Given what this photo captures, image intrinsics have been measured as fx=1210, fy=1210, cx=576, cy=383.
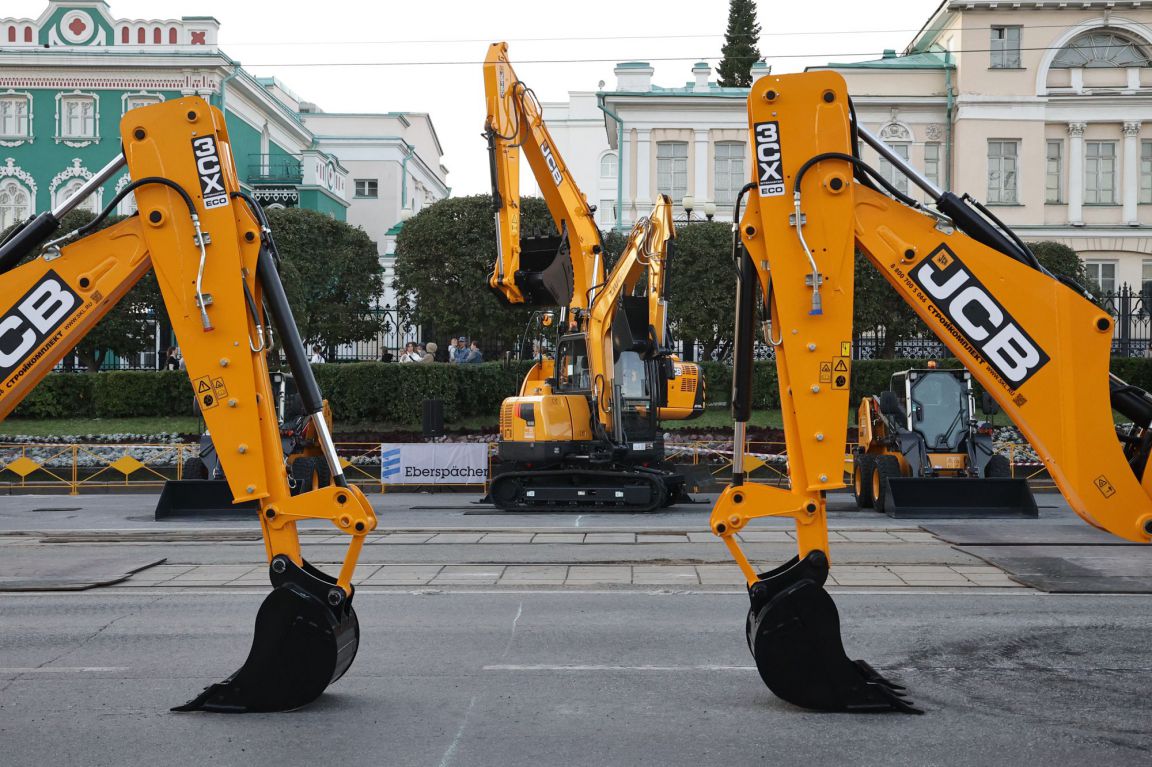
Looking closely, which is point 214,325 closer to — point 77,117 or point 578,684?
point 578,684

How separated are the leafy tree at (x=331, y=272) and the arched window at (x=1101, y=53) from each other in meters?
27.3

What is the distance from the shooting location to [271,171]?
59688mm

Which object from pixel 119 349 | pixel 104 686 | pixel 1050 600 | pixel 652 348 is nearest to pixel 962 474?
pixel 652 348

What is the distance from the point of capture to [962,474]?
64.4 feet

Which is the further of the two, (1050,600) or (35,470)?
(35,470)

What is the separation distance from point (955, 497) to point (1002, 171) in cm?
3175

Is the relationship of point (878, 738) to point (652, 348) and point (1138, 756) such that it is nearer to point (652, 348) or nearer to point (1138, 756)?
point (1138, 756)

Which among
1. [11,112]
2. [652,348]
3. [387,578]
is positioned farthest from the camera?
[11,112]

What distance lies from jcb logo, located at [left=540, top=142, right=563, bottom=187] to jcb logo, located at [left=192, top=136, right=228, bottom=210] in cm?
1297

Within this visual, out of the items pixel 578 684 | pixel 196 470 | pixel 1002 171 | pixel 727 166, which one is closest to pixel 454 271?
pixel 196 470

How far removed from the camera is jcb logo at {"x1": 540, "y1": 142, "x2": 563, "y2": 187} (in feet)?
65.9

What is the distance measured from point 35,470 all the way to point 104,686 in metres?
19.1

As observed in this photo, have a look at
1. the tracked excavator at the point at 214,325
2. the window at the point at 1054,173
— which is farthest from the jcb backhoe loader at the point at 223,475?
the window at the point at 1054,173

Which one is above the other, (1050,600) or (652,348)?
(652,348)
